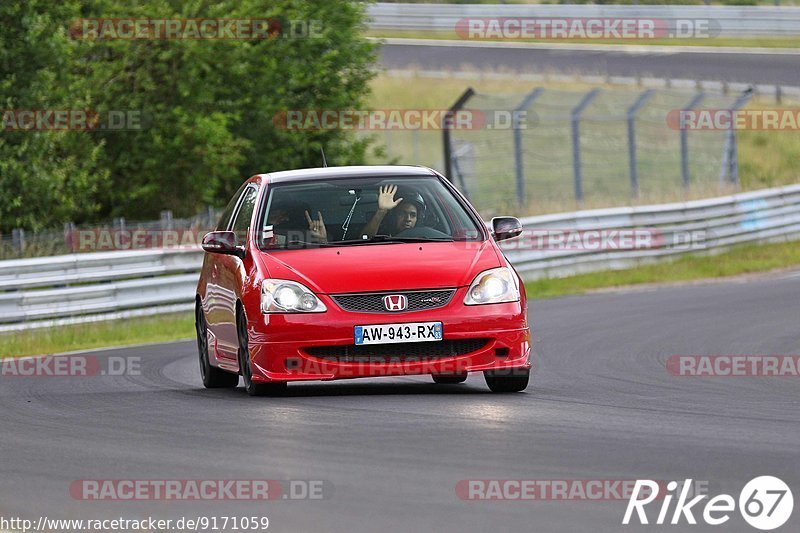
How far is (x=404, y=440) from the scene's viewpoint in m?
8.44

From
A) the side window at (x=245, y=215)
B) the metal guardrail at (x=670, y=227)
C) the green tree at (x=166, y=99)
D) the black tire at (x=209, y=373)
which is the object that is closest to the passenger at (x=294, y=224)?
the side window at (x=245, y=215)

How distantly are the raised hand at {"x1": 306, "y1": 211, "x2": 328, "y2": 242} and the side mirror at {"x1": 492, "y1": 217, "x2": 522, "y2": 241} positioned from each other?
117 cm

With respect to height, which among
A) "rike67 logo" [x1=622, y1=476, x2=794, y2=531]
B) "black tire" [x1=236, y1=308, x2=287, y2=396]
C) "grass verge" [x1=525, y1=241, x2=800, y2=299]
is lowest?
"grass verge" [x1=525, y1=241, x2=800, y2=299]

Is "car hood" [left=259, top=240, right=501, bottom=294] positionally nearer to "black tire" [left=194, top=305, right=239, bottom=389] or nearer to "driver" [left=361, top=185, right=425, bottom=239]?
"driver" [left=361, top=185, right=425, bottom=239]

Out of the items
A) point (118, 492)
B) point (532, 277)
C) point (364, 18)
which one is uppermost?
point (364, 18)

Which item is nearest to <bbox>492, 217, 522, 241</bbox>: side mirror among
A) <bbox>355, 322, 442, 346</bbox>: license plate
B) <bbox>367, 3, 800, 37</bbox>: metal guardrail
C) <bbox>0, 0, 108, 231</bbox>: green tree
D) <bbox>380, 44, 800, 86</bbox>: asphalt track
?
<bbox>355, 322, 442, 346</bbox>: license plate

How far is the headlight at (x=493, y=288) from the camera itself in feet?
34.3

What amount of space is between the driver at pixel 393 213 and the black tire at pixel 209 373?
1731 millimetres

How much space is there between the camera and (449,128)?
84.5ft

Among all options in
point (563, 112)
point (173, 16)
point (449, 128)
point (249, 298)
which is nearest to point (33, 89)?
point (173, 16)

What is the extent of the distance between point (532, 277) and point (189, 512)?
686 inches

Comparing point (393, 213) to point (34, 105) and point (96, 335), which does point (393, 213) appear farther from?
point (34, 105)

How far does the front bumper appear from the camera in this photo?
1026 centimetres

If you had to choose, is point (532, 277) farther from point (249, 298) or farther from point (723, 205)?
point (249, 298)
